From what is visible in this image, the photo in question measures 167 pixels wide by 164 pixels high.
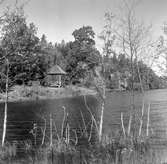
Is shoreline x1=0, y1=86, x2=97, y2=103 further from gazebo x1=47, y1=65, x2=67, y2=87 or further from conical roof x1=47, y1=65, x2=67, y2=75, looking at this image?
conical roof x1=47, y1=65, x2=67, y2=75

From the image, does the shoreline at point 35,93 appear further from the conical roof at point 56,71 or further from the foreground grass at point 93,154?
the foreground grass at point 93,154

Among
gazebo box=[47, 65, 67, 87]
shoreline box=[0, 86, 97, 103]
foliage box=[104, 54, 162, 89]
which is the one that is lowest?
shoreline box=[0, 86, 97, 103]

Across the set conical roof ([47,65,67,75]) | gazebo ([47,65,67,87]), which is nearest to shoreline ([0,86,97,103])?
gazebo ([47,65,67,87])

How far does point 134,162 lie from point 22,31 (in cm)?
716

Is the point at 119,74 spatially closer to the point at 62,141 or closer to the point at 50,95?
the point at 62,141

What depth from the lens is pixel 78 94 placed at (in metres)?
101

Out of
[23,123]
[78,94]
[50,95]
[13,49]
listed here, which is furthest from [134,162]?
[78,94]

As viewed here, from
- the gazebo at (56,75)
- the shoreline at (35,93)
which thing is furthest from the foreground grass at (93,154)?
the gazebo at (56,75)


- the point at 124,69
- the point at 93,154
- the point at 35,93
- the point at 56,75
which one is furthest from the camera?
the point at 56,75

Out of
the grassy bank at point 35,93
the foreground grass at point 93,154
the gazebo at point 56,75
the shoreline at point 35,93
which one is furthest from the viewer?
the gazebo at point 56,75

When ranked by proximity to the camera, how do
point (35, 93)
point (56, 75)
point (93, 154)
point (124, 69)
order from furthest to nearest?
1. point (56, 75)
2. point (35, 93)
3. point (124, 69)
4. point (93, 154)

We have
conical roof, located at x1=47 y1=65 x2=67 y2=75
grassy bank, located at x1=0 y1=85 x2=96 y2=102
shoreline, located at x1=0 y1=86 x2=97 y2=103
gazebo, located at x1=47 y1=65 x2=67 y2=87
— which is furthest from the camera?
conical roof, located at x1=47 y1=65 x2=67 y2=75

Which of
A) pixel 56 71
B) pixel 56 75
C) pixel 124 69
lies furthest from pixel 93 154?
pixel 56 71

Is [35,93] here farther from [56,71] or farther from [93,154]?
[93,154]
